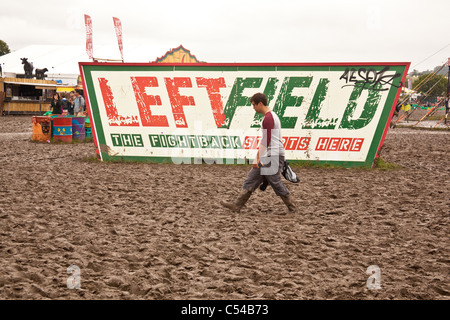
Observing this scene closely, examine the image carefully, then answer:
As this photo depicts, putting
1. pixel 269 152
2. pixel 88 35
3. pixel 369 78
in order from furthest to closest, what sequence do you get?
pixel 88 35 → pixel 369 78 → pixel 269 152

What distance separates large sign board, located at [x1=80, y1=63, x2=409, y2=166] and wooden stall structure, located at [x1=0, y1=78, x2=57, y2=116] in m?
26.4

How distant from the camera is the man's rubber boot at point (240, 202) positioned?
7578 mm

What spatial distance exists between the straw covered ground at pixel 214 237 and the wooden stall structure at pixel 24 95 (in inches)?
1143

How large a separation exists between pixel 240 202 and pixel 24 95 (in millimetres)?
37708

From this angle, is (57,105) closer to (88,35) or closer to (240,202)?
(240,202)

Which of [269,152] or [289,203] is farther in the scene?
[289,203]

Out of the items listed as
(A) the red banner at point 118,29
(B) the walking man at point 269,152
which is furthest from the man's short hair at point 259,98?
(A) the red banner at point 118,29

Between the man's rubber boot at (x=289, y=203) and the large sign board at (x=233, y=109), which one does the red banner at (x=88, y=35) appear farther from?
the man's rubber boot at (x=289, y=203)

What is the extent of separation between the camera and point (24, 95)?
134ft

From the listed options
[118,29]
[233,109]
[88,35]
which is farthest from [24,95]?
[233,109]

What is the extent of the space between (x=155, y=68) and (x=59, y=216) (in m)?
6.88

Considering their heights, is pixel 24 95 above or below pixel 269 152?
above

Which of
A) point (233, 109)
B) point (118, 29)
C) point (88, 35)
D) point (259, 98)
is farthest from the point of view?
point (118, 29)
